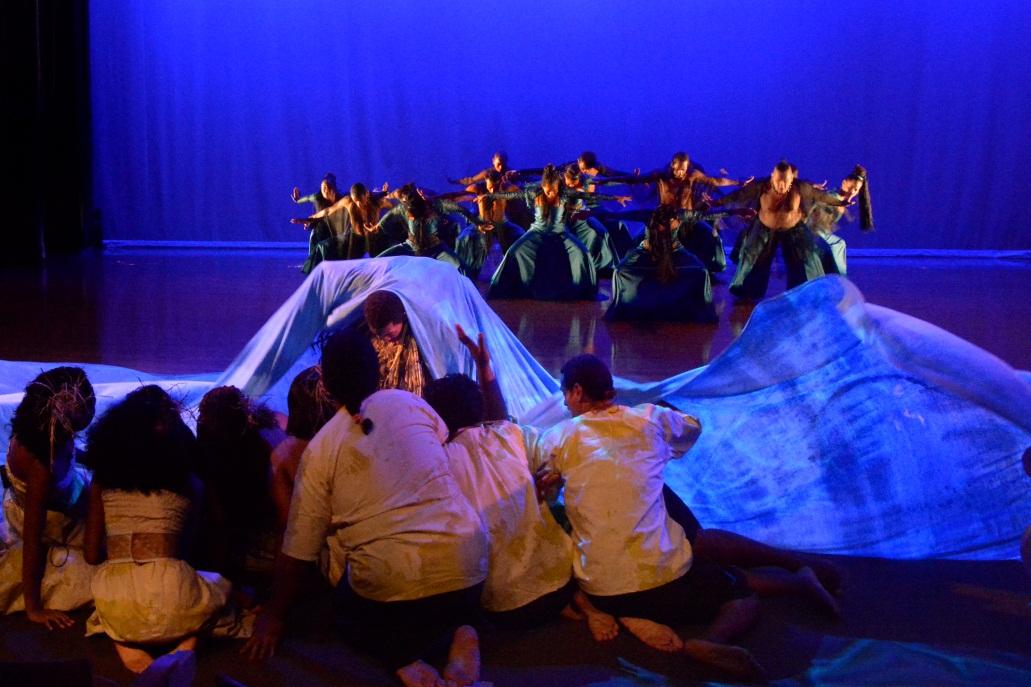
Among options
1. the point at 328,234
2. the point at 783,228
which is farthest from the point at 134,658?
the point at 328,234

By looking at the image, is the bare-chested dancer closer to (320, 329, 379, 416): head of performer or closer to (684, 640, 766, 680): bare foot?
(320, 329, 379, 416): head of performer

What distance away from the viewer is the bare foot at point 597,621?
2.48 m

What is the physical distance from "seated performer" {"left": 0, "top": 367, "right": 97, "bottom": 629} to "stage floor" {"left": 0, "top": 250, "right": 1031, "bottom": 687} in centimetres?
8

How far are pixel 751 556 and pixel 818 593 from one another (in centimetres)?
21

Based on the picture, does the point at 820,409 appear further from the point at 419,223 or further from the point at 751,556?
the point at 419,223

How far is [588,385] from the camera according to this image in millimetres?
2689

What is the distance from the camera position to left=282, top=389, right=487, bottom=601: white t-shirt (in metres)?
2.33

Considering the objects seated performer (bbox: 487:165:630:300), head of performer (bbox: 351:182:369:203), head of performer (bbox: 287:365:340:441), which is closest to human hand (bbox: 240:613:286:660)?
head of performer (bbox: 287:365:340:441)

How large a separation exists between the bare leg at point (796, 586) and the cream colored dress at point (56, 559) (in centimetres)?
164

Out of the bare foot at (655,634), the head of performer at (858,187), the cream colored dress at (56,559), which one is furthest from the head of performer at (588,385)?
the head of performer at (858,187)

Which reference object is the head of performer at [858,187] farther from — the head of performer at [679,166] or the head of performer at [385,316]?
the head of performer at [385,316]

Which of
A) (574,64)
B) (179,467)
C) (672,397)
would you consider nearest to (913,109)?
(574,64)

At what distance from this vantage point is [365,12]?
12484 millimetres

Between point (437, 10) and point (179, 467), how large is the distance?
10.8 m
